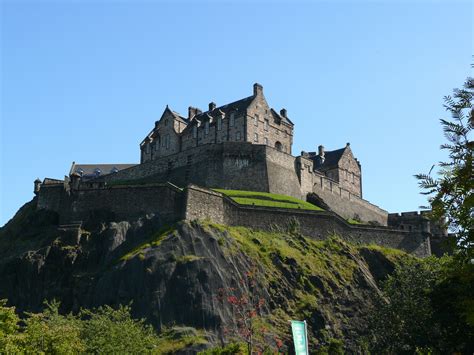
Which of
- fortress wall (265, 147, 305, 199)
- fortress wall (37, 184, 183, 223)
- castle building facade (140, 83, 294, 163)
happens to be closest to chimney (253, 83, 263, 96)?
castle building facade (140, 83, 294, 163)

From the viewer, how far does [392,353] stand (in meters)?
47.4

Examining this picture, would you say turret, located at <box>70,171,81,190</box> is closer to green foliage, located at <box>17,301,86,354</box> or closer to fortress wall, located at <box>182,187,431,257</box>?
fortress wall, located at <box>182,187,431,257</box>

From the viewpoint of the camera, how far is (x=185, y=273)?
5162 centimetres

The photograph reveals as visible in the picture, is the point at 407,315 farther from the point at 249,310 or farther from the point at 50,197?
the point at 50,197

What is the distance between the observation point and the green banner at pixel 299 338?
50.0ft

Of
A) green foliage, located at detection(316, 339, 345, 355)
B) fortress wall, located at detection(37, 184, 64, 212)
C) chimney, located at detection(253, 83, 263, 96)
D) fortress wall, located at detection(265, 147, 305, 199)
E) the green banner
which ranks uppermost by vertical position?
chimney, located at detection(253, 83, 263, 96)

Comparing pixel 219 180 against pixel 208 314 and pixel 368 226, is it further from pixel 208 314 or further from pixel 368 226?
pixel 208 314

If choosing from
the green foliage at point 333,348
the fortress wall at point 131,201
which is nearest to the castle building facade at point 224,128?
the fortress wall at point 131,201

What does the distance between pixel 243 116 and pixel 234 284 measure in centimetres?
3189

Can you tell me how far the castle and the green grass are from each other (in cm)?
214

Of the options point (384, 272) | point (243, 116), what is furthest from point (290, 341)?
point (243, 116)

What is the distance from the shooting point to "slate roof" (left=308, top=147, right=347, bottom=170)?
298ft

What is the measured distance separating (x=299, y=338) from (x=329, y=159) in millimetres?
78578

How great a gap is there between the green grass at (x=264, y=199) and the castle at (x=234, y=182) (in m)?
2.14
